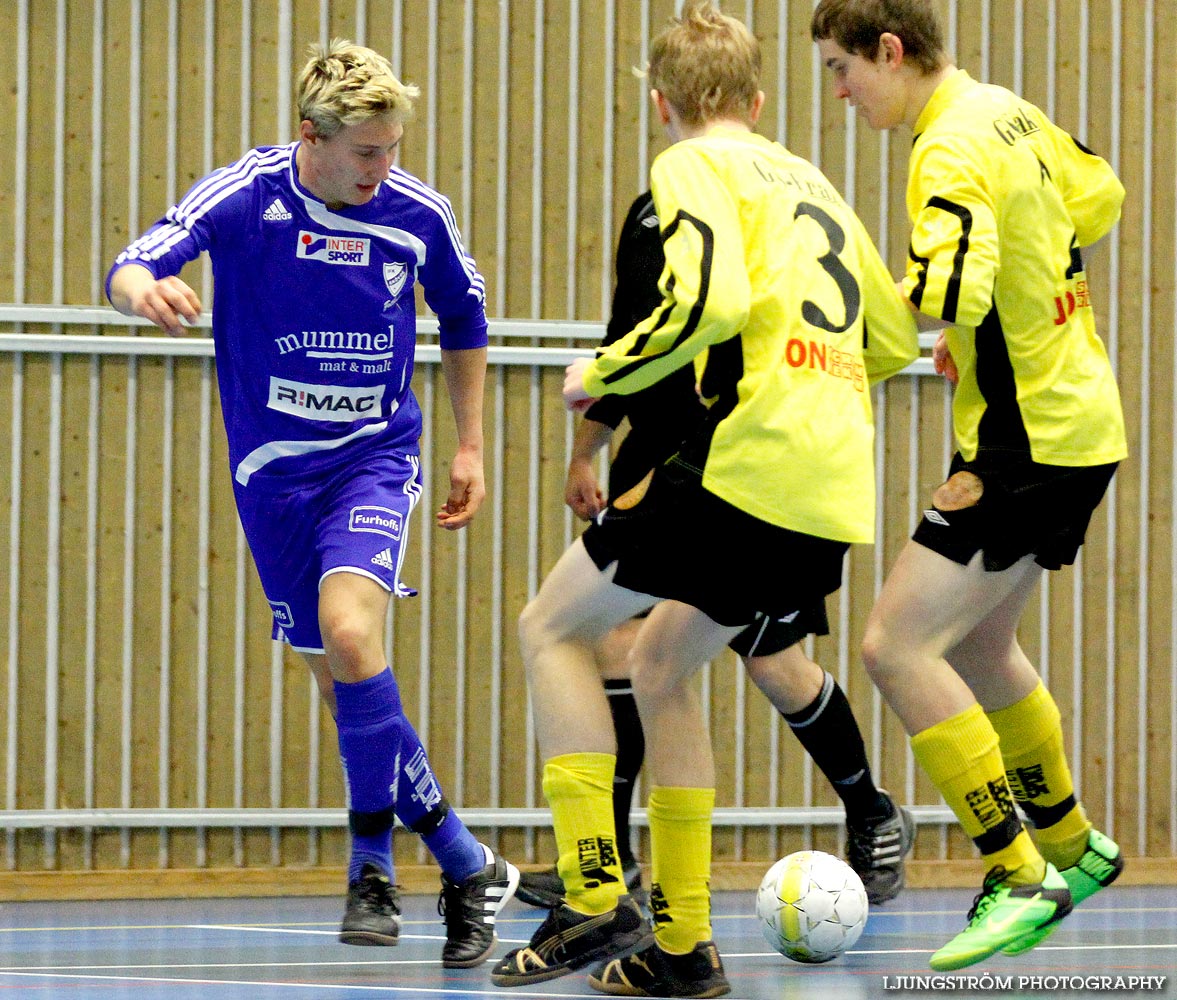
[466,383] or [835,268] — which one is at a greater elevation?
[835,268]

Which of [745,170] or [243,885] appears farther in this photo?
[243,885]

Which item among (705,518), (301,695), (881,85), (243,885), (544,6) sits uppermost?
(544,6)

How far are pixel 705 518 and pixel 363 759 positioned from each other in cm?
112

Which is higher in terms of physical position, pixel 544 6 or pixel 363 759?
pixel 544 6

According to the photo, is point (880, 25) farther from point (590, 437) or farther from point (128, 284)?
point (128, 284)

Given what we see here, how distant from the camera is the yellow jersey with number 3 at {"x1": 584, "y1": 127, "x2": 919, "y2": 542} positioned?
10.0 ft

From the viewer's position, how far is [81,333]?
5805 millimetres

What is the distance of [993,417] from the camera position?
12.2 ft

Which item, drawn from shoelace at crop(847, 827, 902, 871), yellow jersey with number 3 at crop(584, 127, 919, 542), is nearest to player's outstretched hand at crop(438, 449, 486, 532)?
yellow jersey with number 3 at crop(584, 127, 919, 542)

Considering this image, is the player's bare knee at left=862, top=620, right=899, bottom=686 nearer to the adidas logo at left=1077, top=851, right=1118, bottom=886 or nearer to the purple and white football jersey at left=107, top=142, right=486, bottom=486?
the adidas logo at left=1077, top=851, right=1118, bottom=886

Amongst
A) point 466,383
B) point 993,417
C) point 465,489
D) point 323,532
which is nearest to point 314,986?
point 323,532

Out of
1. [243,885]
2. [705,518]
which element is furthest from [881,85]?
[243,885]

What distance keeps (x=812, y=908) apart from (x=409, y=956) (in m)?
1.02

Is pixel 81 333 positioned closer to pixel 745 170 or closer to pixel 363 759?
pixel 363 759
